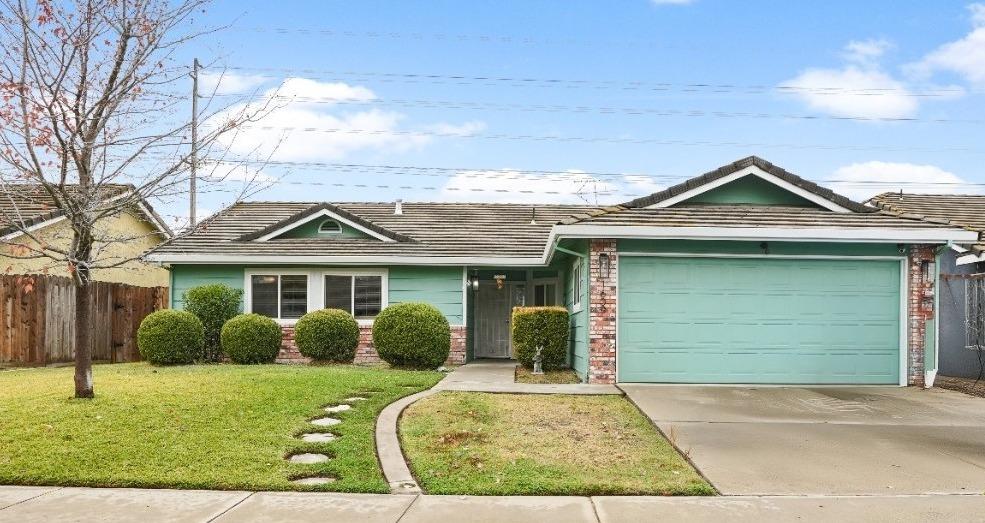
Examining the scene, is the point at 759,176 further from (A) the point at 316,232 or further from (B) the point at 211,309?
(B) the point at 211,309

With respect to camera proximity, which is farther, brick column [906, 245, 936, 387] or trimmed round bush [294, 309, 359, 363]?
trimmed round bush [294, 309, 359, 363]

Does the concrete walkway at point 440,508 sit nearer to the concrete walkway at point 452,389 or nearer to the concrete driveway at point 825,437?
the concrete driveway at point 825,437

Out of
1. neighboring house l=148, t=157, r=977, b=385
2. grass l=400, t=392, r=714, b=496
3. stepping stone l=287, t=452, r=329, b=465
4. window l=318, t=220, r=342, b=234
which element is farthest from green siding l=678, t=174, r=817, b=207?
window l=318, t=220, r=342, b=234

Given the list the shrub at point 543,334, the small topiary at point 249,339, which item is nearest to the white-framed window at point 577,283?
→ the shrub at point 543,334

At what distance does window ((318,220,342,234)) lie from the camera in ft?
62.4

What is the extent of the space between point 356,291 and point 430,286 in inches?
65.6

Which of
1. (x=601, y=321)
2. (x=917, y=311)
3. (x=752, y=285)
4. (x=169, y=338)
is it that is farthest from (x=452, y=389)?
(x=917, y=311)

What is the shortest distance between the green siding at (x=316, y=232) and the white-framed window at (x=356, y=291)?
1.22 metres

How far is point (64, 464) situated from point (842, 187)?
2906 cm

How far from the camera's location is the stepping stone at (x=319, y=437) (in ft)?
26.1

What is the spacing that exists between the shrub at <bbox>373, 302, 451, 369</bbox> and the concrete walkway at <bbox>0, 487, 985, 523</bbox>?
903 centimetres

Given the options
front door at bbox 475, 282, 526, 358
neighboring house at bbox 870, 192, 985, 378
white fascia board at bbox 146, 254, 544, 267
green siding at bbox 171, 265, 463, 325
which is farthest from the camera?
front door at bbox 475, 282, 526, 358

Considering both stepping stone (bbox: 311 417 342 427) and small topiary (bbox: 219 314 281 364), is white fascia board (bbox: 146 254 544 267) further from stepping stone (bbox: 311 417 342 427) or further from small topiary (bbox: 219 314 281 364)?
stepping stone (bbox: 311 417 342 427)

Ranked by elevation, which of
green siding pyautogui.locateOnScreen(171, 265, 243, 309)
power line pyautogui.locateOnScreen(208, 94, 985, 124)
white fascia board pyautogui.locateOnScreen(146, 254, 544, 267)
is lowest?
green siding pyautogui.locateOnScreen(171, 265, 243, 309)
